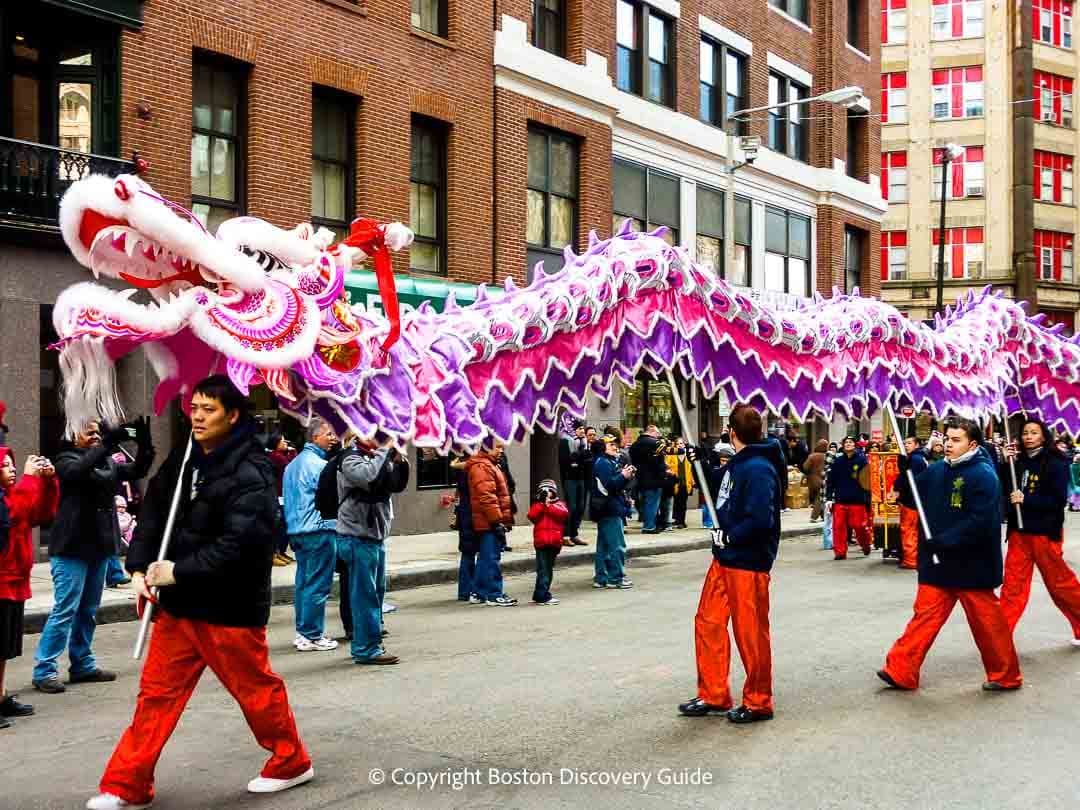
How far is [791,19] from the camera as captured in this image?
30.7 m

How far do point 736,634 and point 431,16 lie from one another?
15757mm

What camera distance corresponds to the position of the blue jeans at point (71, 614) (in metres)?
8.63

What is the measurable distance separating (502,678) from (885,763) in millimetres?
3147

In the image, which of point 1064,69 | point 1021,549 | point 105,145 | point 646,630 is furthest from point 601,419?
point 1064,69

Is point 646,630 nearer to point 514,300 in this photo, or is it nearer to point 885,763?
point 514,300

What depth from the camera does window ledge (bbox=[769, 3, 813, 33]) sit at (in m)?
30.0

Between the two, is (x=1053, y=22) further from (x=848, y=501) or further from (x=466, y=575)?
(x=466, y=575)

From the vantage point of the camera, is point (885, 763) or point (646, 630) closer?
point (885, 763)

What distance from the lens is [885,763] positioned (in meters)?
6.46

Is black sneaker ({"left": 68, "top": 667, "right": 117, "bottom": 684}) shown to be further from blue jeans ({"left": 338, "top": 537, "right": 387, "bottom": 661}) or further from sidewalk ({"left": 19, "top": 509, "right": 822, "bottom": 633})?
sidewalk ({"left": 19, "top": 509, "right": 822, "bottom": 633})

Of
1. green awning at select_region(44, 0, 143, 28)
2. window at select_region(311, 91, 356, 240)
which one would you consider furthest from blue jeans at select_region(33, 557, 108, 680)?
window at select_region(311, 91, 356, 240)

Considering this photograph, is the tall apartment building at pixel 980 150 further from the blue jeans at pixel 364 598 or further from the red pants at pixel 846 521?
the blue jeans at pixel 364 598

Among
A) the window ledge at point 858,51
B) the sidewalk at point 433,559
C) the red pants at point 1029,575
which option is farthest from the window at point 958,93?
the red pants at point 1029,575

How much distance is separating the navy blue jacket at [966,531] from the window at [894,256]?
1697 inches
